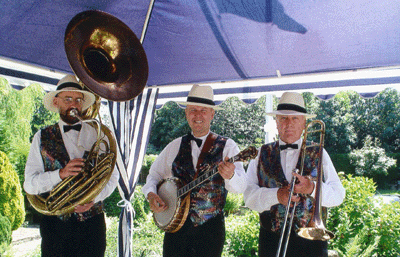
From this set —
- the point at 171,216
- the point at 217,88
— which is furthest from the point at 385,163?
the point at 171,216

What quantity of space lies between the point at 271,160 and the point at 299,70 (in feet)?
3.97

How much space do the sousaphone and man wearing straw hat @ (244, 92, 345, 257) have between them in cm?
116

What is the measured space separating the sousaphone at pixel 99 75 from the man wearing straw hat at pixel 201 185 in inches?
22.2

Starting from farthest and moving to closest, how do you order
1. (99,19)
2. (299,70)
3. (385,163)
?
(385,163)
(299,70)
(99,19)

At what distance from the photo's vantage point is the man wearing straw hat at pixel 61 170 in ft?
8.57

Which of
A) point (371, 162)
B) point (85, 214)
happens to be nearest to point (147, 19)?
point (85, 214)

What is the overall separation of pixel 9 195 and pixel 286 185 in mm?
5554

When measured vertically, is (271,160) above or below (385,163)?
above

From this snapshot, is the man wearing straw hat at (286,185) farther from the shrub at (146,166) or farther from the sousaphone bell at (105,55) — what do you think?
the shrub at (146,166)

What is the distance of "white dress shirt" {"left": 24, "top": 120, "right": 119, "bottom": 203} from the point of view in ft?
8.34

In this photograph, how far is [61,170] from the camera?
248cm

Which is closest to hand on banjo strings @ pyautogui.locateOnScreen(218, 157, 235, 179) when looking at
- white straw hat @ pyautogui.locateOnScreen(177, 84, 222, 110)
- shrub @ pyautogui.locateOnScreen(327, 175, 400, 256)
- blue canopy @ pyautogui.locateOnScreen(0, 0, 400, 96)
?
white straw hat @ pyautogui.locateOnScreen(177, 84, 222, 110)

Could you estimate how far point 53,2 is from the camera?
2.62 metres

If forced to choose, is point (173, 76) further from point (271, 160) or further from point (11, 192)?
point (11, 192)
